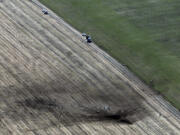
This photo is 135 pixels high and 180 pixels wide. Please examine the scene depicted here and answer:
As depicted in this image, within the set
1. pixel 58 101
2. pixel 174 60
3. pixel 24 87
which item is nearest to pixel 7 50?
pixel 24 87

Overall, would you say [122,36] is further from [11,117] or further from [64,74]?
[11,117]

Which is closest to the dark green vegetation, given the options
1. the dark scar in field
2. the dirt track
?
the dirt track

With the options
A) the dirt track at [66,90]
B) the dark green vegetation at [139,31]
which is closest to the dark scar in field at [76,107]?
the dirt track at [66,90]

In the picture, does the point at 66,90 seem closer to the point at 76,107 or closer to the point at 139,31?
the point at 76,107

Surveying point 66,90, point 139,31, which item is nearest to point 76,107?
point 66,90

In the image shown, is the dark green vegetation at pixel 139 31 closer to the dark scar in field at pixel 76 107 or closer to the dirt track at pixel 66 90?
the dirt track at pixel 66 90

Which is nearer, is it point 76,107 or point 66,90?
point 76,107
